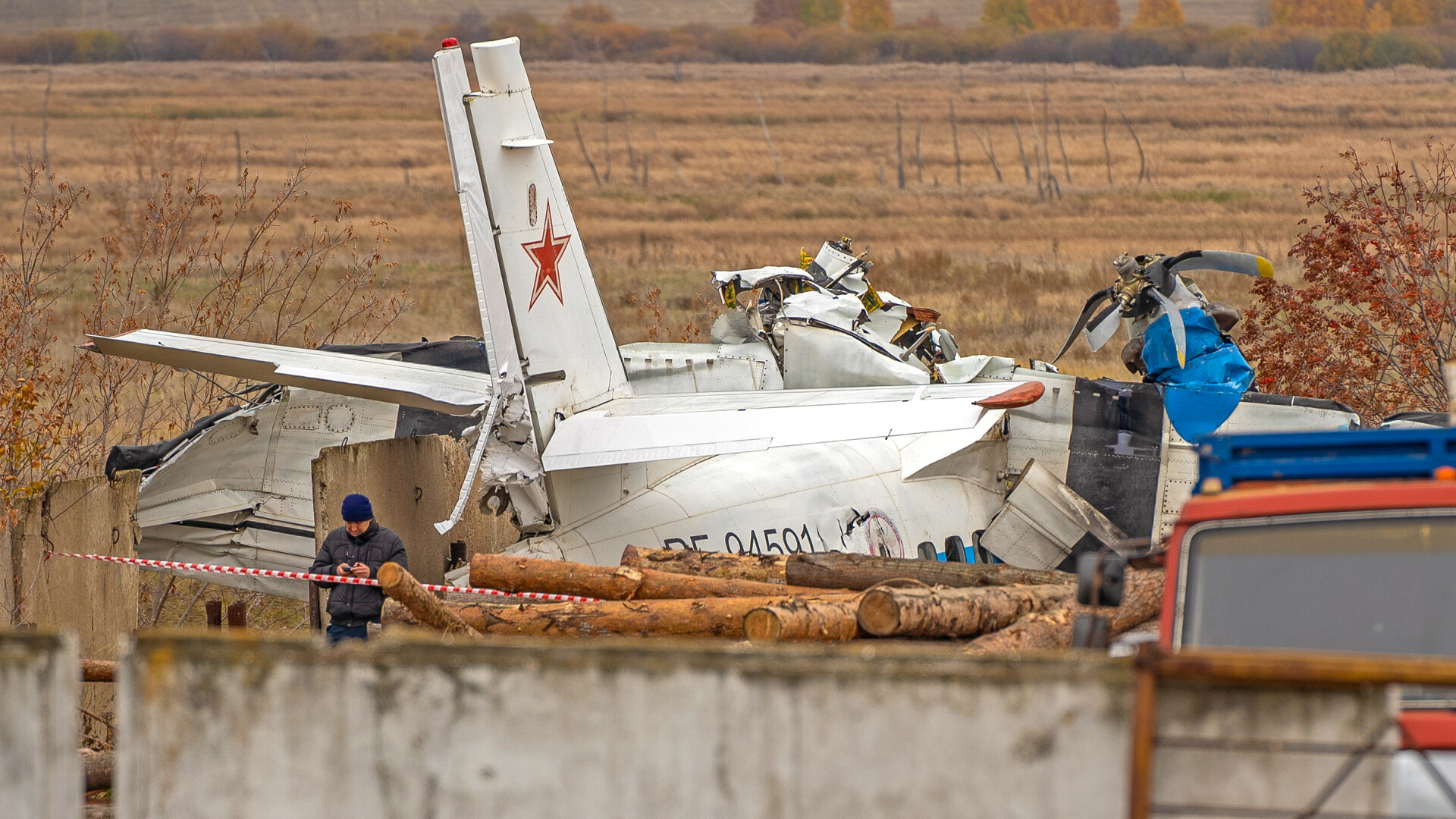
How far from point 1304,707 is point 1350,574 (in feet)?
3.52

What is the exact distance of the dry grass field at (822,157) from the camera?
114ft

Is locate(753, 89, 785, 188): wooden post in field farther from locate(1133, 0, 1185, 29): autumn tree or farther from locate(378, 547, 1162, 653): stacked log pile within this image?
locate(378, 547, 1162, 653): stacked log pile

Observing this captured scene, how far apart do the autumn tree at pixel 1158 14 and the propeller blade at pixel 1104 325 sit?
324ft

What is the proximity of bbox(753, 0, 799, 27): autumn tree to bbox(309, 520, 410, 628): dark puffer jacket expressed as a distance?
354 feet

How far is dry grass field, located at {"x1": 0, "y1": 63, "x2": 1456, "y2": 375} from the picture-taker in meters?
34.8

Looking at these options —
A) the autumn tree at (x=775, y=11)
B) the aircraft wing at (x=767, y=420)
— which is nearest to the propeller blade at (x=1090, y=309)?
the aircraft wing at (x=767, y=420)

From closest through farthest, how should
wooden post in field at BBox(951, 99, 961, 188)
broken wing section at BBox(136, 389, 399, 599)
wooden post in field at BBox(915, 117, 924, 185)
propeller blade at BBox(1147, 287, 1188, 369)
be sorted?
propeller blade at BBox(1147, 287, 1188, 369) → broken wing section at BBox(136, 389, 399, 599) → wooden post in field at BBox(951, 99, 961, 188) → wooden post in field at BBox(915, 117, 924, 185)

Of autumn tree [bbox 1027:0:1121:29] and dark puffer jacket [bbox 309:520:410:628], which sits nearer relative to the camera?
dark puffer jacket [bbox 309:520:410:628]

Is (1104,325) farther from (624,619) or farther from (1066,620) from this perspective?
(624,619)

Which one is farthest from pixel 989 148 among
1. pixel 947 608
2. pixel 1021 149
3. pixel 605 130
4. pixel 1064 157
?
pixel 947 608

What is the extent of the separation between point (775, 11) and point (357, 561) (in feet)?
364

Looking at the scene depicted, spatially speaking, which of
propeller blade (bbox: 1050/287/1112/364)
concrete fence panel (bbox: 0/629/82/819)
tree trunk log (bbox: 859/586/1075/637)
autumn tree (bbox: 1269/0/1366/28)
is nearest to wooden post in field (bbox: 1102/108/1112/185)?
autumn tree (bbox: 1269/0/1366/28)

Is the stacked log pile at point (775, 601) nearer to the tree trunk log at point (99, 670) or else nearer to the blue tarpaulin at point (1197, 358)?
the tree trunk log at point (99, 670)

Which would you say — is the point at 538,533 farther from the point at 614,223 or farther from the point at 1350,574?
the point at 614,223
